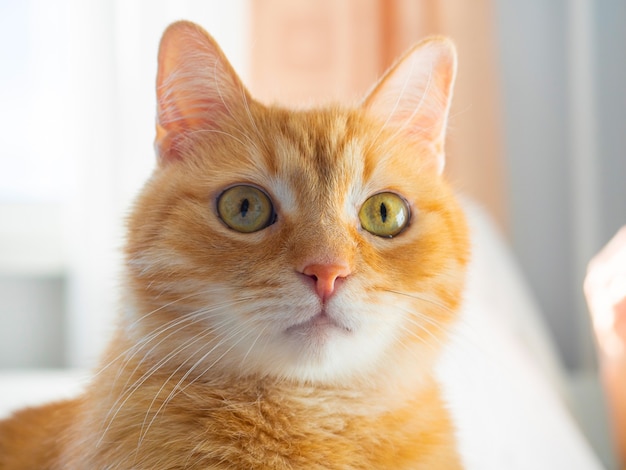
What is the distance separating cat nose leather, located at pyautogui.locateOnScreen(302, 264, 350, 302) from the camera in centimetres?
77

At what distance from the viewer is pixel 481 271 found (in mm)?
1925

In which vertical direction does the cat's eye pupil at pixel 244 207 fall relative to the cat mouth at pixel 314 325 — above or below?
above

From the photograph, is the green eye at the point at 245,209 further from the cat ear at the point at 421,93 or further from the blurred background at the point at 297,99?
the blurred background at the point at 297,99

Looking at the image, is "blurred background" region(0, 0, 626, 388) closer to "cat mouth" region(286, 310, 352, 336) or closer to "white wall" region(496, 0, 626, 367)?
"white wall" region(496, 0, 626, 367)

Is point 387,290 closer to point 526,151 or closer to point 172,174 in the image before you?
point 172,174

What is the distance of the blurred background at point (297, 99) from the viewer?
2.58 meters

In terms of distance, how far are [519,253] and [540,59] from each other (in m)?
0.87

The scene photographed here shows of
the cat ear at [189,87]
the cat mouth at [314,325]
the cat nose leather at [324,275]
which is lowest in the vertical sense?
the cat mouth at [314,325]

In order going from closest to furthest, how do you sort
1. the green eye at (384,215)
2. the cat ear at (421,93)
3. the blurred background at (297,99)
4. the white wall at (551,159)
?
1. the green eye at (384,215)
2. the cat ear at (421,93)
3. the blurred background at (297,99)
4. the white wall at (551,159)

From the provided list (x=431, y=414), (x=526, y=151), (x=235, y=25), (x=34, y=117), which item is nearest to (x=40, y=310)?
(x=34, y=117)

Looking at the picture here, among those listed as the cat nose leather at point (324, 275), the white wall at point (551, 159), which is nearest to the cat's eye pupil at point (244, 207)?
the cat nose leather at point (324, 275)

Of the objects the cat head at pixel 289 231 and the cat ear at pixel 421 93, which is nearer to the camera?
the cat head at pixel 289 231

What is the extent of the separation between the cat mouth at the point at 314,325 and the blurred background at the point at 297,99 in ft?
5.81

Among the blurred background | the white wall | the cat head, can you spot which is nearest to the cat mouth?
the cat head
